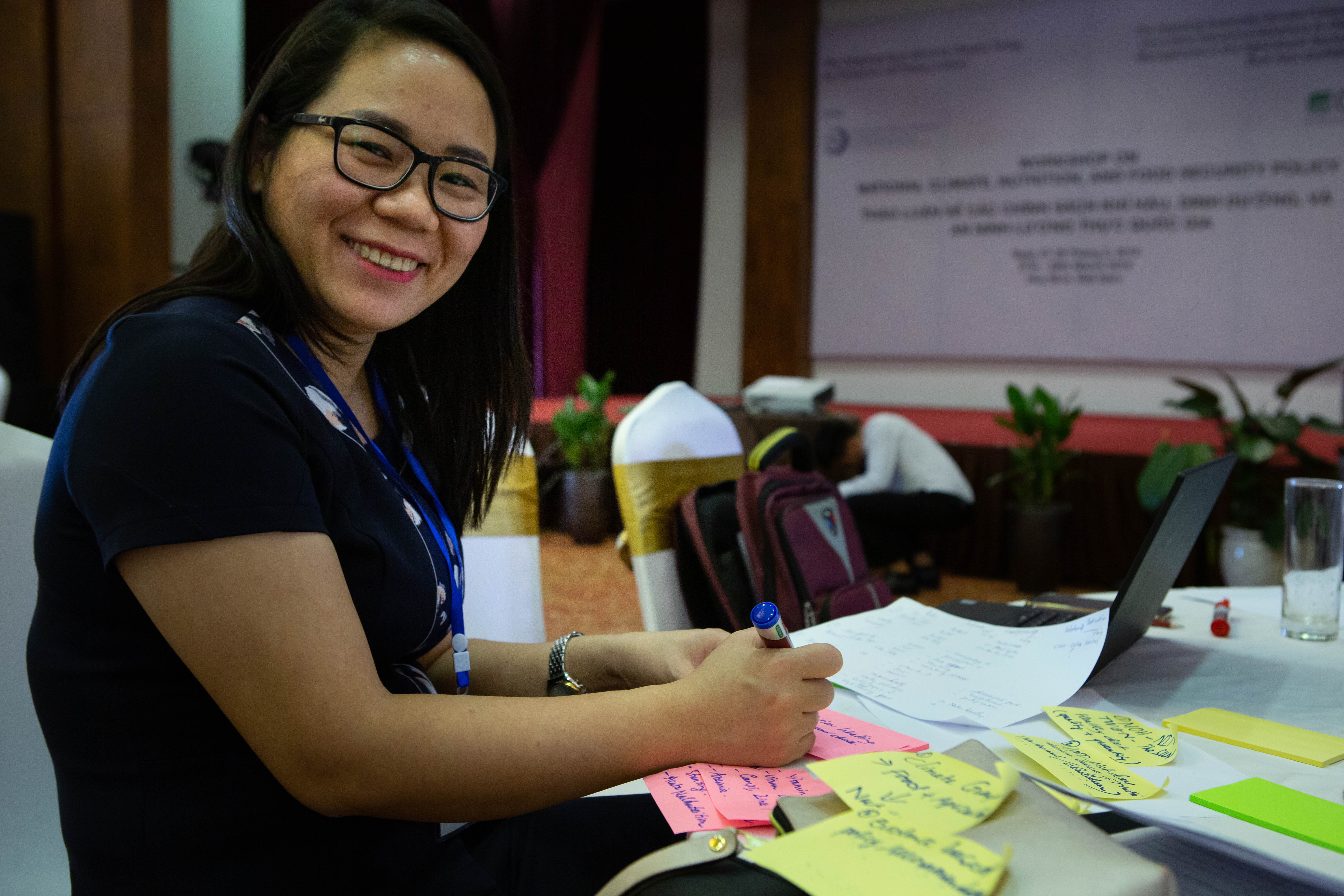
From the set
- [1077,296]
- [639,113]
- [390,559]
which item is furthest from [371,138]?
[639,113]

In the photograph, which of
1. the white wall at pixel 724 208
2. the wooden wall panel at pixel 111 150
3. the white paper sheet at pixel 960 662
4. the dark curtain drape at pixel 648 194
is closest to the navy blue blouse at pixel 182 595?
the white paper sheet at pixel 960 662

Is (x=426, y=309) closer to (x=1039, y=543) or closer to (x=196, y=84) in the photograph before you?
(x=1039, y=543)

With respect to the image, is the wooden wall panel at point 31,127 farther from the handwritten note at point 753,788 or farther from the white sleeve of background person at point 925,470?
the handwritten note at point 753,788

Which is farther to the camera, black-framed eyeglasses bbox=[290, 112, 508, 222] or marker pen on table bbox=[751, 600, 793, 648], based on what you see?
black-framed eyeglasses bbox=[290, 112, 508, 222]

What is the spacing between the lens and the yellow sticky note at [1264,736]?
2.55 feet

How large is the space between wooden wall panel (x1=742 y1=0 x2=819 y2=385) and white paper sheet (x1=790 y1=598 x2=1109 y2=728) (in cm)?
543

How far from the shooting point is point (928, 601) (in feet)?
12.7

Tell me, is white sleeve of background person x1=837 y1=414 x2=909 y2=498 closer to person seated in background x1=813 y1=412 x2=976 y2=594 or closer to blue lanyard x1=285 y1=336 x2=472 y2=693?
person seated in background x1=813 y1=412 x2=976 y2=594

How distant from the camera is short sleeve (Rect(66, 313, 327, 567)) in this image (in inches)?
24.4

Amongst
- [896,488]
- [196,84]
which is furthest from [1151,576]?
[196,84]

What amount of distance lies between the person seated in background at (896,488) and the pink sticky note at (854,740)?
3037mm

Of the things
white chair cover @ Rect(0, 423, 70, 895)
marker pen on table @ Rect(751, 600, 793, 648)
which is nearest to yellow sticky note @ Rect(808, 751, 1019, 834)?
marker pen on table @ Rect(751, 600, 793, 648)

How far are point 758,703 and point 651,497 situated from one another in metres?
0.84

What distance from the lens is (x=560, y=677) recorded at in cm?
101
